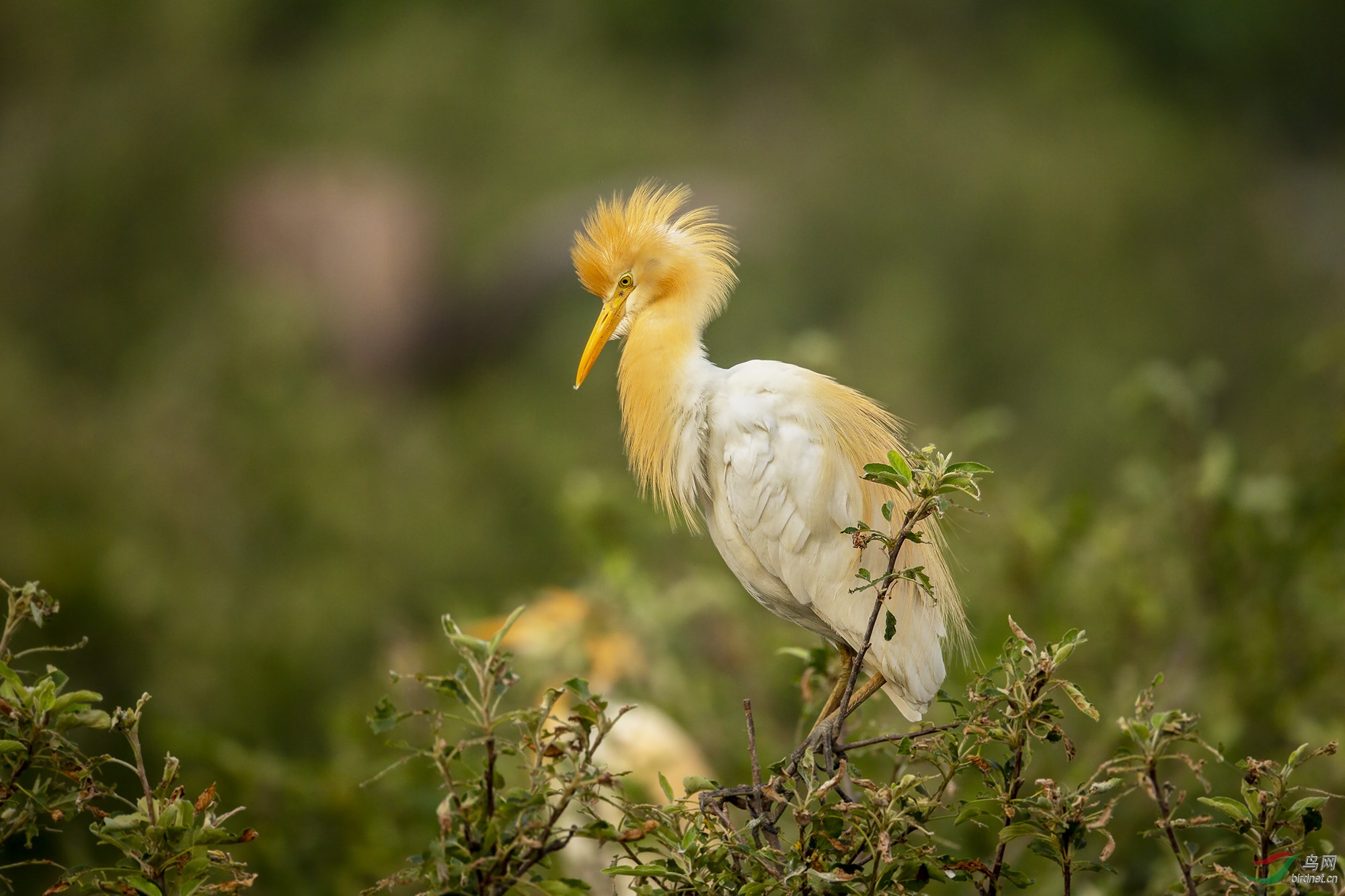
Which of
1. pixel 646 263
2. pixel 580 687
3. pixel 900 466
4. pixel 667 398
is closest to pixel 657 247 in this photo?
pixel 646 263

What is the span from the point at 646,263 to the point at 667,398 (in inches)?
8.0

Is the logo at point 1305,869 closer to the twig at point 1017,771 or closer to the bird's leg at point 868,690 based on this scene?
the twig at point 1017,771

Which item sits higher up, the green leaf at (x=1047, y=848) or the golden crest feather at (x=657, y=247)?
the golden crest feather at (x=657, y=247)

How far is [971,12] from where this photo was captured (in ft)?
29.3

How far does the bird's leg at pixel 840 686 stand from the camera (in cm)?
120

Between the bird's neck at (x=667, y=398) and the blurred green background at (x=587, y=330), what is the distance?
0.56 meters

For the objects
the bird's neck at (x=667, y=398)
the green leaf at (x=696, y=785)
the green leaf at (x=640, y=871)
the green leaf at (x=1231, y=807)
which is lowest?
the green leaf at (x=640, y=871)

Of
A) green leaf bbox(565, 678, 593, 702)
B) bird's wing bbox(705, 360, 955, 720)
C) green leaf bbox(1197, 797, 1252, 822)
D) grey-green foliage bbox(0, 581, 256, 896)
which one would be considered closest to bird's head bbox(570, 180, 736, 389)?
bird's wing bbox(705, 360, 955, 720)

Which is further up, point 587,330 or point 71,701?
point 587,330

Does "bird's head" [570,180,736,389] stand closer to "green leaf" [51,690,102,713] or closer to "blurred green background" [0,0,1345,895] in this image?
"blurred green background" [0,0,1345,895]

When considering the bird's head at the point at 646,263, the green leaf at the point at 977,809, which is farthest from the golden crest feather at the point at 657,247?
the green leaf at the point at 977,809

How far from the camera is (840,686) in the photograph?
123cm

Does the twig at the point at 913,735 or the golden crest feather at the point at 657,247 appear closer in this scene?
the twig at the point at 913,735

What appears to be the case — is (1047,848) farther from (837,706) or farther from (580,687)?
(580,687)
